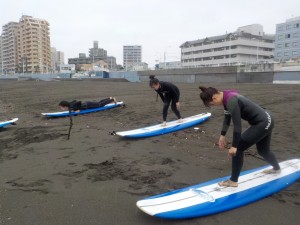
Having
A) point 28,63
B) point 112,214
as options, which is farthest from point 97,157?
point 28,63

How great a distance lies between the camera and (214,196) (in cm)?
400

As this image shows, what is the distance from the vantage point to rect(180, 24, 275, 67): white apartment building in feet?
220

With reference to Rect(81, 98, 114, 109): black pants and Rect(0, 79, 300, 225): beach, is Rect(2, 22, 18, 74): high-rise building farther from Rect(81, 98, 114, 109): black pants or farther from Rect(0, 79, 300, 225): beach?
Rect(0, 79, 300, 225): beach

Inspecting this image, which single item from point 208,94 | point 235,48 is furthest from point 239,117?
point 235,48

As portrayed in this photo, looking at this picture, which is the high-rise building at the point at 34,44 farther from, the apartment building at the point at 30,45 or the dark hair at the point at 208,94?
the dark hair at the point at 208,94

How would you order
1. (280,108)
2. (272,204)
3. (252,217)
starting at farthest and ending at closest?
1. (280,108)
2. (272,204)
3. (252,217)

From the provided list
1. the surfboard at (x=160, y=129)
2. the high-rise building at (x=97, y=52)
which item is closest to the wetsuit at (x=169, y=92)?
the surfboard at (x=160, y=129)

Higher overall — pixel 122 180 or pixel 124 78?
pixel 124 78

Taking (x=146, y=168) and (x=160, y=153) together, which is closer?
(x=146, y=168)

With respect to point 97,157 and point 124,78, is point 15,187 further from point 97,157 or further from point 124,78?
point 124,78

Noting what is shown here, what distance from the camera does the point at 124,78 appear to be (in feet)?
156

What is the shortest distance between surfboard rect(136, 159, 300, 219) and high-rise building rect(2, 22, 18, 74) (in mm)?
127918

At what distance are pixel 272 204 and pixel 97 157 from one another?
141 inches

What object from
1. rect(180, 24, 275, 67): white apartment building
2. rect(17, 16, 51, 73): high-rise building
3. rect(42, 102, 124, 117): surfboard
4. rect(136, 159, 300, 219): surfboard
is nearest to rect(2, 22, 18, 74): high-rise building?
rect(17, 16, 51, 73): high-rise building
